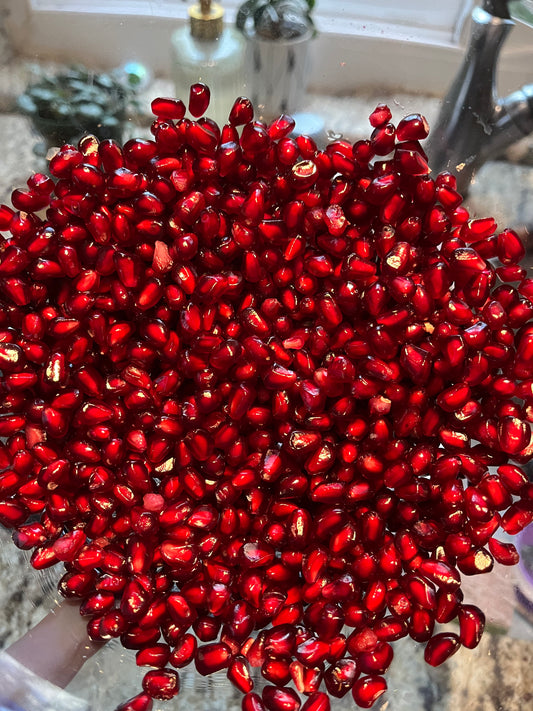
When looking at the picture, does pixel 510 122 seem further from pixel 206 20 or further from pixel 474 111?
pixel 206 20

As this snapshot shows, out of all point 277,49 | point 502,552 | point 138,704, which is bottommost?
point 138,704

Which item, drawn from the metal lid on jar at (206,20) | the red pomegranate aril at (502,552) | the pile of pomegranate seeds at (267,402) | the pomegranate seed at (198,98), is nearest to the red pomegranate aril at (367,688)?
the pile of pomegranate seeds at (267,402)

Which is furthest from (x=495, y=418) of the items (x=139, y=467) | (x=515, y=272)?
(x=139, y=467)

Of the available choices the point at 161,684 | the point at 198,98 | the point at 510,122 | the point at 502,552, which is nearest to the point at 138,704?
the point at 161,684

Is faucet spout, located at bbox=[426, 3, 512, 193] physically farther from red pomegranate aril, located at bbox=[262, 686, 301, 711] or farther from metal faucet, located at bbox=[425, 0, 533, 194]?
red pomegranate aril, located at bbox=[262, 686, 301, 711]

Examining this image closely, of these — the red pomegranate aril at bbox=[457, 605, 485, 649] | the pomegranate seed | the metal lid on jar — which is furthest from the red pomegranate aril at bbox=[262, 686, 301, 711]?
the metal lid on jar

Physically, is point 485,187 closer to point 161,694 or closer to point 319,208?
point 319,208
